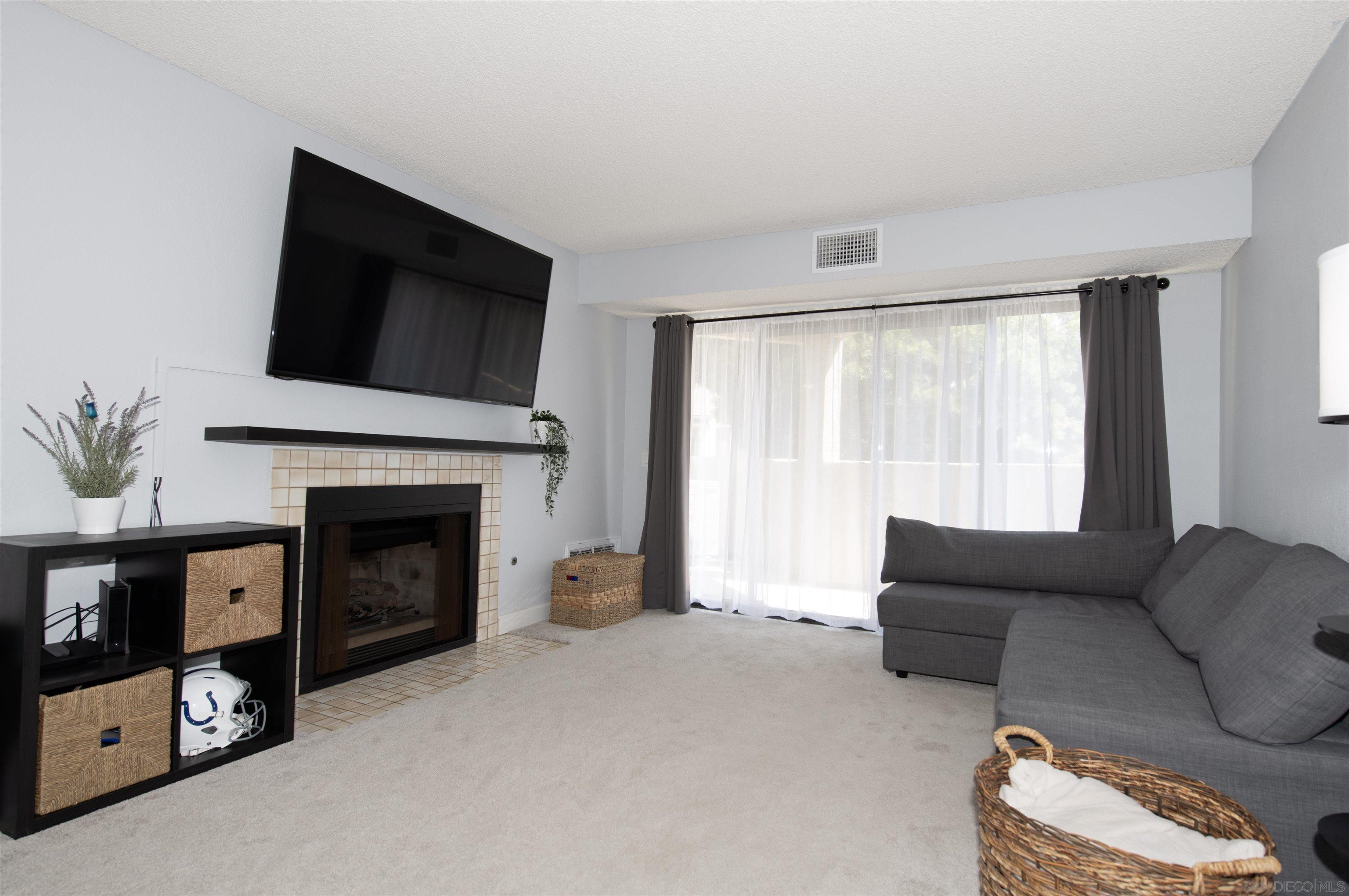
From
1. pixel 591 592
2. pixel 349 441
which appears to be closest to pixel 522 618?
pixel 591 592

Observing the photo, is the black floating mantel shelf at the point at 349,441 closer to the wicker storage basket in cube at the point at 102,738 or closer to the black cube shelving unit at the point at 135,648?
the black cube shelving unit at the point at 135,648

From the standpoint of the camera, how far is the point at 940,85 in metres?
2.72

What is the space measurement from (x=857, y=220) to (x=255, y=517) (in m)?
3.45

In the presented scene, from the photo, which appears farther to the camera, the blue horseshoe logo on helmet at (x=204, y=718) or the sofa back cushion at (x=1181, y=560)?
the sofa back cushion at (x=1181, y=560)

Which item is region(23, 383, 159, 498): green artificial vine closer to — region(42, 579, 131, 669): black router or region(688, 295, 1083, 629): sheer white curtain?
region(42, 579, 131, 669): black router

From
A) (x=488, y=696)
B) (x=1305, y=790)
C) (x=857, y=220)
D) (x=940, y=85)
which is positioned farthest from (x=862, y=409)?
(x=1305, y=790)

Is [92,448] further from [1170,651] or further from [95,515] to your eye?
[1170,651]

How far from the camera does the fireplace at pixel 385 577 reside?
10.9ft

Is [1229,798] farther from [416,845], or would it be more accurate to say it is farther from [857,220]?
[857,220]

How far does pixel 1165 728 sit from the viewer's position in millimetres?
1909

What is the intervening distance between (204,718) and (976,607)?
323cm

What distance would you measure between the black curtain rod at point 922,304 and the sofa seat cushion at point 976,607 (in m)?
1.73
